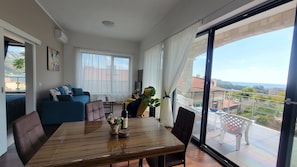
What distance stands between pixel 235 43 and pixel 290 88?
1.13 metres

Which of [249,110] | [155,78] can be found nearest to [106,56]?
[155,78]

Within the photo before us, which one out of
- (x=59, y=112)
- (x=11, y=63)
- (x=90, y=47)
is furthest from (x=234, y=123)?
(x=11, y=63)

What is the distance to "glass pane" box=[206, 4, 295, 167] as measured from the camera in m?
1.74

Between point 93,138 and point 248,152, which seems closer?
point 93,138

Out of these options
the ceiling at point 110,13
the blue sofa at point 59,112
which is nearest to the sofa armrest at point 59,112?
the blue sofa at point 59,112

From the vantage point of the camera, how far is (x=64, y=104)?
3264 mm

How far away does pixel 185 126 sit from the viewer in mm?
1663

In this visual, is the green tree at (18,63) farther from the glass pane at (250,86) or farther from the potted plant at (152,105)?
the glass pane at (250,86)

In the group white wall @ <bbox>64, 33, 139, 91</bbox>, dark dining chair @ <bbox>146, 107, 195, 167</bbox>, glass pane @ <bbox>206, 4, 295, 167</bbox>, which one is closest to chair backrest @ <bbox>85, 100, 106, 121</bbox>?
dark dining chair @ <bbox>146, 107, 195, 167</bbox>

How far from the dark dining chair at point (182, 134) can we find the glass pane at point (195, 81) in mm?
1208

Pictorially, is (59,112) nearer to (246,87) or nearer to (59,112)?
(59,112)

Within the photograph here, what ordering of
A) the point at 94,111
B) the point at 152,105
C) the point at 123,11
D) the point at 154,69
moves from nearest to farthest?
the point at 94,111
the point at 123,11
the point at 152,105
the point at 154,69

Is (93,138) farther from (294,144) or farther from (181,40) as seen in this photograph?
(181,40)

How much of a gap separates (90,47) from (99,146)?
214 inches
